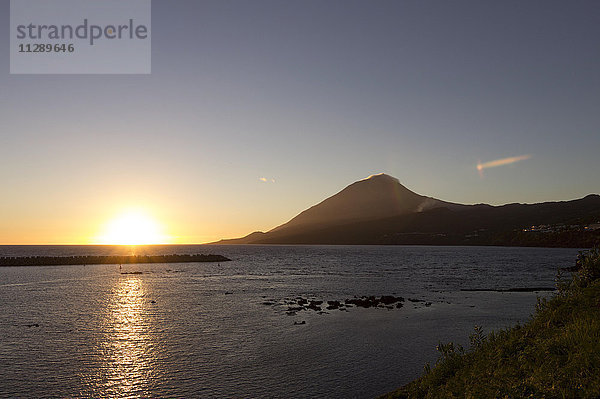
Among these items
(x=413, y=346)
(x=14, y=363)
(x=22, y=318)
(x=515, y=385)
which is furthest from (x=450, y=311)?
(x=22, y=318)

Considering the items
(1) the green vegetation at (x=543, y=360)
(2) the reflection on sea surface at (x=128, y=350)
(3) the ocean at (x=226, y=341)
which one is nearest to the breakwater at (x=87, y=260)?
(3) the ocean at (x=226, y=341)

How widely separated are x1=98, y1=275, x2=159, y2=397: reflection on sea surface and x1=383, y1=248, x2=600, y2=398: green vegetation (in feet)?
46.0

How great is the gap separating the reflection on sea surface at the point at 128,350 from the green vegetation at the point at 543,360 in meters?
14.0

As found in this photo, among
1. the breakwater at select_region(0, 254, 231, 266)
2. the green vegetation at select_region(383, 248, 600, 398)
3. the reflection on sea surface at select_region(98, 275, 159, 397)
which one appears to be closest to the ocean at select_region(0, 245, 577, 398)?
the reflection on sea surface at select_region(98, 275, 159, 397)

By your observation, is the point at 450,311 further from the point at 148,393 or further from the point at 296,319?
the point at 148,393

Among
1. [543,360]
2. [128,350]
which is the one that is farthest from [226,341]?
[543,360]

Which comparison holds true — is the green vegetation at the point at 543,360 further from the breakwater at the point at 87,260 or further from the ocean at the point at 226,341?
the breakwater at the point at 87,260

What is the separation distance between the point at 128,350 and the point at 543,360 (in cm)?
2636

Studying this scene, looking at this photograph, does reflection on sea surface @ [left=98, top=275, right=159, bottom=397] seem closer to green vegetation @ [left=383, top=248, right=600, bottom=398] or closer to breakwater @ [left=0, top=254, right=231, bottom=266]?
green vegetation @ [left=383, top=248, right=600, bottom=398]

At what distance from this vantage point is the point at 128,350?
93.1 ft

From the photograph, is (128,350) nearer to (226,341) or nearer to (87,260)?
(226,341)

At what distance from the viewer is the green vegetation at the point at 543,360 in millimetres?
9273

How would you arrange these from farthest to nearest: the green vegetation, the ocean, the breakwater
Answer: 1. the breakwater
2. the ocean
3. the green vegetation

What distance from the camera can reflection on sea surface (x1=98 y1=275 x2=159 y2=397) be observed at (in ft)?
70.0
